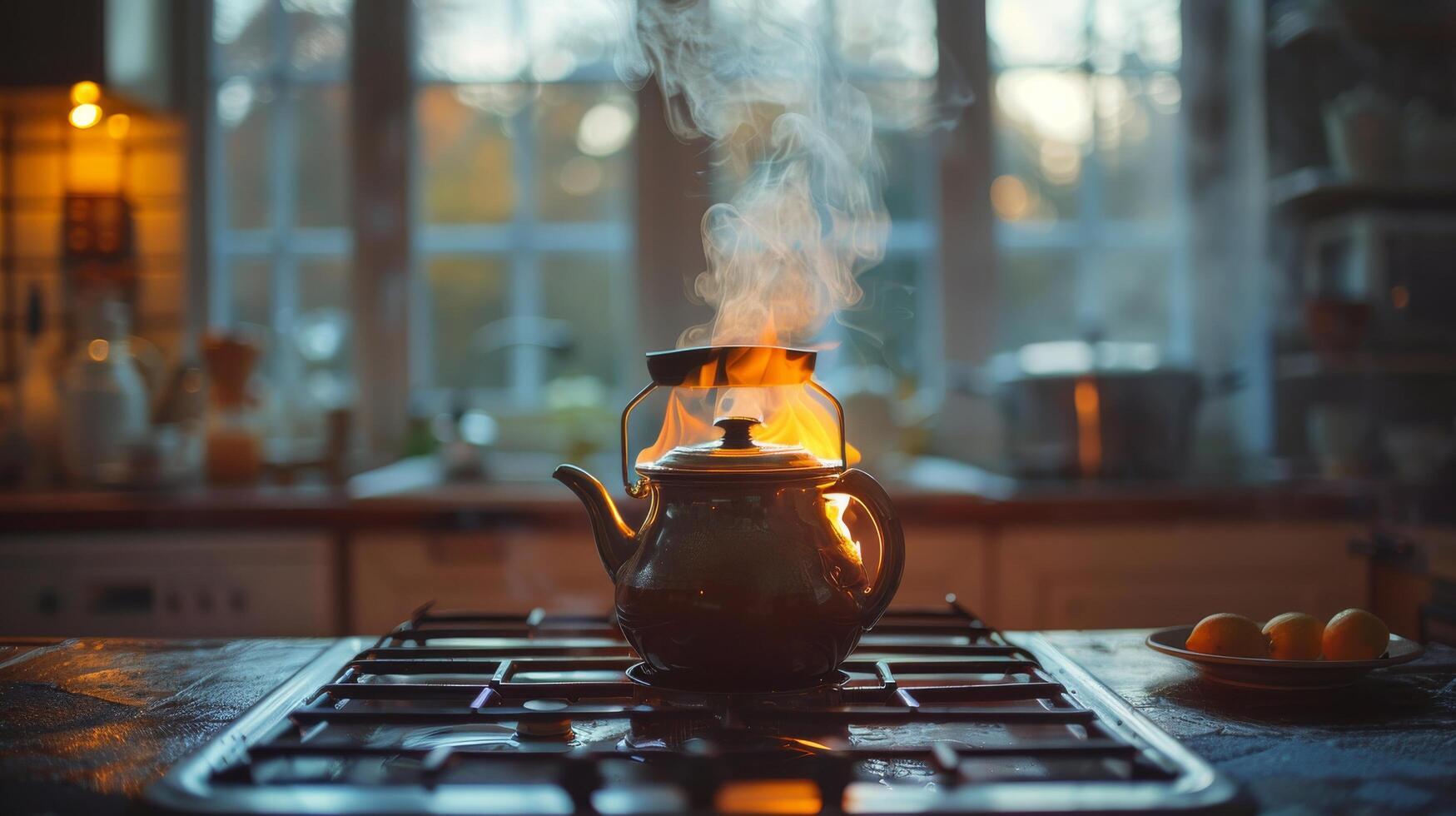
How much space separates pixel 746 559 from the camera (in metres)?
0.81

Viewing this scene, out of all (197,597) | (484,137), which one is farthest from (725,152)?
(197,597)

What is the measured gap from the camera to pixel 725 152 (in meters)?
2.89

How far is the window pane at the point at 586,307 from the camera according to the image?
2.91 metres

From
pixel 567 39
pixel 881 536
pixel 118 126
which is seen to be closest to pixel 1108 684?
pixel 881 536

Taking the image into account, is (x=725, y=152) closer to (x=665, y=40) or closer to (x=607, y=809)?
(x=665, y=40)

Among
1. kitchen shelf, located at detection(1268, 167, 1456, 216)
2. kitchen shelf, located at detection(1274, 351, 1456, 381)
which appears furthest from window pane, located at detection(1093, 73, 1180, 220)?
kitchen shelf, located at detection(1274, 351, 1456, 381)

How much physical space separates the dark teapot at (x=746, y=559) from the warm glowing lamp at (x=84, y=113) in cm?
239

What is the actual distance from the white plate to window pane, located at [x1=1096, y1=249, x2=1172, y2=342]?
7.06ft

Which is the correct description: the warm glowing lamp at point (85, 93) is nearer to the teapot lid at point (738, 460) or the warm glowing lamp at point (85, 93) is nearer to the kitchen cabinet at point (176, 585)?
the kitchen cabinet at point (176, 585)

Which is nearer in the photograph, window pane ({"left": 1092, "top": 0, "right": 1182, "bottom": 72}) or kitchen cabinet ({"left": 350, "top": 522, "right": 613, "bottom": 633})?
kitchen cabinet ({"left": 350, "top": 522, "right": 613, "bottom": 633})

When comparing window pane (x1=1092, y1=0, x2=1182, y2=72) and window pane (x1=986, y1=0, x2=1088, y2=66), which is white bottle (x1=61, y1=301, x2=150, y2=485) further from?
window pane (x1=1092, y1=0, x2=1182, y2=72)

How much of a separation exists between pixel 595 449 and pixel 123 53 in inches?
55.2

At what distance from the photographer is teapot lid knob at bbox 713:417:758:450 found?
868 mm

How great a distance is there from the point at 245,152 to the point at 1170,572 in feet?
8.06
